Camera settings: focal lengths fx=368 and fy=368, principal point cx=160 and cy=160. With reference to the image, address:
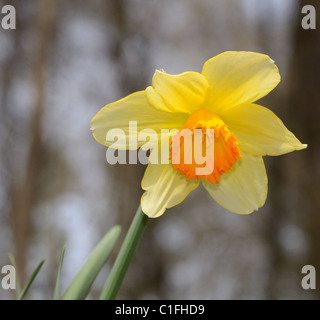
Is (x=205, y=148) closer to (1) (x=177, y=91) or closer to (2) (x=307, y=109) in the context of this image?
(1) (x=177, y=91)

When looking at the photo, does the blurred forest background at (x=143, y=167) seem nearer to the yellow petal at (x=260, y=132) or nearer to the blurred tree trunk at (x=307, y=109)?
the blurred tree trunk at (x=307, y=109)

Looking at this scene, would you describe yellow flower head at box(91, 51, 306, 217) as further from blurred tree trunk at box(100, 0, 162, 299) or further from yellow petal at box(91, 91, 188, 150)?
blurred tree trunk at box(100, 0, 162, 299)

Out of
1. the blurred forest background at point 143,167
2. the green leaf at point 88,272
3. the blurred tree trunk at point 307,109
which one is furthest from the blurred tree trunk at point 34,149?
the green leaf at point 88,272

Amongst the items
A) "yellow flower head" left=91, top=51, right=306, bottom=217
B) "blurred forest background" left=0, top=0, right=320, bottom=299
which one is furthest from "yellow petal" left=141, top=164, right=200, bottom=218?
"blurred forest background" left=0, top=0, right=320, bottom=299

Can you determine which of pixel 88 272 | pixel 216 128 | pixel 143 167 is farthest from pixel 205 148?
pixel 143 167

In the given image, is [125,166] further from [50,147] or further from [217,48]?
[217,48]
